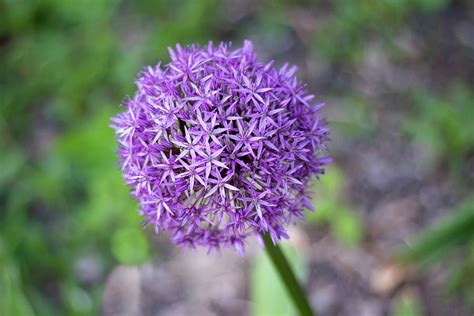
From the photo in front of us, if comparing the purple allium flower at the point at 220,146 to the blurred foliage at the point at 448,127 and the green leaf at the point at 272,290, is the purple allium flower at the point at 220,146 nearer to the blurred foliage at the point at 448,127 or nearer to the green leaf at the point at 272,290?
the green leaf at the point at 272,290

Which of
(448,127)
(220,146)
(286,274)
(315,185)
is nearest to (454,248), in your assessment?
(448,127)

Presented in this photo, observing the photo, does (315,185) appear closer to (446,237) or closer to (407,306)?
(446,237)

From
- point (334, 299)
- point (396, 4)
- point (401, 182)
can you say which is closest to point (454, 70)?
point (396, 4)

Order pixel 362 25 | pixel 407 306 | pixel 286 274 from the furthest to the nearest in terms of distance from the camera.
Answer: pixel 362 25
pixel 407 306
pixel 286 274

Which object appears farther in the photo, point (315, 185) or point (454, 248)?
point (315, 185)

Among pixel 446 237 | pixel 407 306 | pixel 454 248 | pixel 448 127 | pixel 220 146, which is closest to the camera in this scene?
pixel 220 146

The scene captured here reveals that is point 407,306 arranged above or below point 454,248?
below
